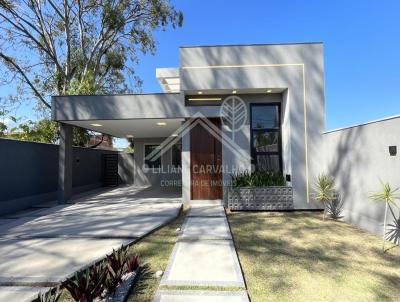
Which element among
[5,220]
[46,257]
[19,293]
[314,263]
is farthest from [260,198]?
[5,220]

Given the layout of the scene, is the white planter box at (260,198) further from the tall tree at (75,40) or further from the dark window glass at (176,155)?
the tall tree at (75,40)

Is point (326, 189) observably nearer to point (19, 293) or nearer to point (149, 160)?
point (19, 293)

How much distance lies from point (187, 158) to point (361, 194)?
5.09 meters

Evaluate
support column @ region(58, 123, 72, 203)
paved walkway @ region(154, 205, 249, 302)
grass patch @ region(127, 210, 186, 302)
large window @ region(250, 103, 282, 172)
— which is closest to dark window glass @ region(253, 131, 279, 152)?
large window @ region(250, 103, 282, 172)

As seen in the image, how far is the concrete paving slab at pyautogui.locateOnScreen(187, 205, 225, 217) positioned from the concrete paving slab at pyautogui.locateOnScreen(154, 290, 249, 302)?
12.9 feet

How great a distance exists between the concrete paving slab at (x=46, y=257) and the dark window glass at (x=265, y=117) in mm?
5927

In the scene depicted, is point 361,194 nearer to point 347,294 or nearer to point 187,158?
point 347,294

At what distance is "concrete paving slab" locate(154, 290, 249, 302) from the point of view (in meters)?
2.82

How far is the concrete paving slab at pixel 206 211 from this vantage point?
7020 millimetres

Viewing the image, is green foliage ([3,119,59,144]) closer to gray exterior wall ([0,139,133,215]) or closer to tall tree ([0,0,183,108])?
tall tree ([0,0,183,108])

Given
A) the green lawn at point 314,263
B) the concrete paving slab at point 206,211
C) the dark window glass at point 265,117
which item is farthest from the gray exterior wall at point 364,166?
the concrete paving slab at point 206,211

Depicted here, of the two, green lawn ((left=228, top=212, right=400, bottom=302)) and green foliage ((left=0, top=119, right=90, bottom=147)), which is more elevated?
green foliage ((left=0, top=119, right=90, bottom=147))

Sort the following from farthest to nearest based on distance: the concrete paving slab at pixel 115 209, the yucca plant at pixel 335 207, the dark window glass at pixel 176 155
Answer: the dark window glass at pixel 176 155
the concrete paving slab at pixel 115 209
the yucca plant at pixel 335 207

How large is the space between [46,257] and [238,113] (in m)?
6.68
